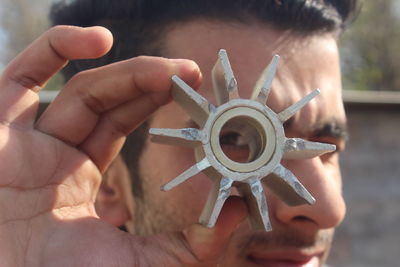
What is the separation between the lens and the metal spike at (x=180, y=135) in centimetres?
118

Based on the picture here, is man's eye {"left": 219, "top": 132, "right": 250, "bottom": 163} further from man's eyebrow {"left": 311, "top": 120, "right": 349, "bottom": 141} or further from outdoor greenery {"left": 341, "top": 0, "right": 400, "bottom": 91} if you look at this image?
outdoor greenery {"left": 341, "top": 0, "right": 400, "bottom": 91}

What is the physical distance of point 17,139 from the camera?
151 cm

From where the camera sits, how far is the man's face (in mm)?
1840

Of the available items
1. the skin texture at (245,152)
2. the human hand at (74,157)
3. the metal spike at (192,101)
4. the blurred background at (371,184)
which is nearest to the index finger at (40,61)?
the human hand at (74,157)

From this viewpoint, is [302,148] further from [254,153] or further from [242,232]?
[242,232]

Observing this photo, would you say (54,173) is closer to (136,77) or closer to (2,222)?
(2,222)

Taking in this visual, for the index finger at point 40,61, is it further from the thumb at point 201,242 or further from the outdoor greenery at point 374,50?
the outdoor greenery at point 374,50

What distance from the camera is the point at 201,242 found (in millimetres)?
1343

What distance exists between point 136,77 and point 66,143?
0.32 meters

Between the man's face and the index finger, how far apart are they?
1.65 ft

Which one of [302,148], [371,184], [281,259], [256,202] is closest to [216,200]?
[256,202]

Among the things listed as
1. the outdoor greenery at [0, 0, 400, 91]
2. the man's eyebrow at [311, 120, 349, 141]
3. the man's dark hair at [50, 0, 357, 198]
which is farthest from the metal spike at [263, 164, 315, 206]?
the outdoor greenery at [0, 0, 400, 91]

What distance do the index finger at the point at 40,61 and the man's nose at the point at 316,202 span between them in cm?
80

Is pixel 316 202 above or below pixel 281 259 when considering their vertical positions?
above
